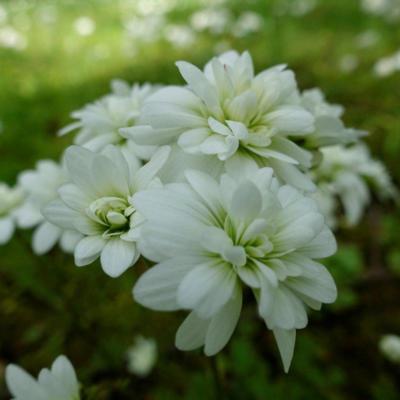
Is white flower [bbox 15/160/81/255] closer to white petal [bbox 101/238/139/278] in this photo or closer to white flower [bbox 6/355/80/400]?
white flower [bbox 6/355/80/400]

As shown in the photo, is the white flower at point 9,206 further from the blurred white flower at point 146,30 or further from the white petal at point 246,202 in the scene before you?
the blurred white flower at point 146,30

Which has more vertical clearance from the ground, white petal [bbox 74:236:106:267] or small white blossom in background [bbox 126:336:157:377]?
white petal [bbox 74:236:106:267]

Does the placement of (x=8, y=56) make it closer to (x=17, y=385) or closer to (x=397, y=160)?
(x=397, y=160)

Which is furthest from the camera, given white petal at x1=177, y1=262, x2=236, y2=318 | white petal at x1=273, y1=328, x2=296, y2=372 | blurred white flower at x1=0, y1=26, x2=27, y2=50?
blurred white flower at x1=0, y1=26, x2=27, y2=50

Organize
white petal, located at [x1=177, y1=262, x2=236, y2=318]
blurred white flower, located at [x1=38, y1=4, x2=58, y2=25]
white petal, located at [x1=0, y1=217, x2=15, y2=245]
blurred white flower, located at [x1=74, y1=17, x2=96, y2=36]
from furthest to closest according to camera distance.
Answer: blurred white flower, located at [x1=38, y1=4, x2=58, y2=25], blurred white flower, located at [x1=74, y1=17, x2=96, y2=36], white petal, located at [x1=0, y1=217, x2=15, y2=245], white petal, located at [x1=177, y1=262, x2=236, y2=318]

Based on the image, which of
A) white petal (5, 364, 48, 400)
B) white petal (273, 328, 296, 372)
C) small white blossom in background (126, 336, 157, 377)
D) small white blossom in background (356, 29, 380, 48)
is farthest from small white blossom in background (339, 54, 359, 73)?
white petal (5, 364, 48, 400)

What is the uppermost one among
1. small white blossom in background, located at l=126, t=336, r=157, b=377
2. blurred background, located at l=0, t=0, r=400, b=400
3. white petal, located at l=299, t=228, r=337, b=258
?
white petal, located at l=299, t=228, r=337, b=258

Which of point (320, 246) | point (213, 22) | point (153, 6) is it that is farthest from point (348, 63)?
point (320, 246)

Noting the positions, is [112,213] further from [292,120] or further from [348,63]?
[348,63]

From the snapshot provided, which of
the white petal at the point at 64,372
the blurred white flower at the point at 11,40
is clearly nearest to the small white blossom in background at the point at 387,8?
the blurred white flower at the point at 11,40
